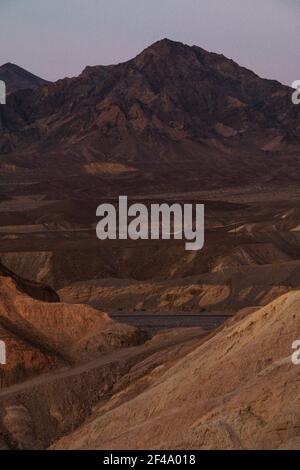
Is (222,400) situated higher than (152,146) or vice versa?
(152,146)

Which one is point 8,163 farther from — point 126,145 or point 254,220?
point 254,220

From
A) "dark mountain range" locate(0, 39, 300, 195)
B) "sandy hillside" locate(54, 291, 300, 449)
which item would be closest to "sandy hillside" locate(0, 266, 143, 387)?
"sandy hillside" locate(54, 291, 300, 449)

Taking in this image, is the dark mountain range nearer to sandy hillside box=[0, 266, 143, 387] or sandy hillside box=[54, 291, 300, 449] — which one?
sandy hillside box=[0, 266, 143, 387]

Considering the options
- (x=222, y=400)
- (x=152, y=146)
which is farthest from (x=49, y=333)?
(x=152, y=146)

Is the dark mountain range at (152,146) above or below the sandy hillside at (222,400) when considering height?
above

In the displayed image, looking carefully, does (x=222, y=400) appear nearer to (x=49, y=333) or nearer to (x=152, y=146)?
(x=49, y=333)

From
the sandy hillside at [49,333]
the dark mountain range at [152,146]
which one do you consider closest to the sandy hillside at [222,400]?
the sandy hillside at [49,333]

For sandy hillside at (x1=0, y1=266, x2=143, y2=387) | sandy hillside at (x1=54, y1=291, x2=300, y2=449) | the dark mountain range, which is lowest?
sandy hillside at (x1=54, y1=291, x2=300, y2=449)

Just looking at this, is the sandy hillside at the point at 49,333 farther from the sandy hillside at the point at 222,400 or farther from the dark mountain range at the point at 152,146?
the dark mountain range at the point at 152,146

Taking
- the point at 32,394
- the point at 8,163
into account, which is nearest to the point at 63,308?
the point at 32,394

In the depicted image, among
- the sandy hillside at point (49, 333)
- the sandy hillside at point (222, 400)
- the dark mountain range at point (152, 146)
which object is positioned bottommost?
the sandy hillside at point (222, 400)

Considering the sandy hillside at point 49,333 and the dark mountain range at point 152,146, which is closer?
the sandy hillside at point 49,333
